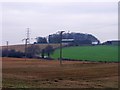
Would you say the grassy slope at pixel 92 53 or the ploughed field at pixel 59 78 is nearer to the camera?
the ploughed field at pixel 59 78

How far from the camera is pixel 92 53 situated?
77438 millimetres

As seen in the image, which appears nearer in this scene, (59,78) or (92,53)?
(59,78)

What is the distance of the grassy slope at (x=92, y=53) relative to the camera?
70812 millimetres

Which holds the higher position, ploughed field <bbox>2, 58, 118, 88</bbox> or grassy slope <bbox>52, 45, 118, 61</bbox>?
grassy slope <bbox>52, 45, 118, 61</bbox>

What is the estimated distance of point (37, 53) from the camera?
9588 centimetres

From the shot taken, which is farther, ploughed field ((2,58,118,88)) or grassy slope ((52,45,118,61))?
grassy slope ((52,45,118,61))

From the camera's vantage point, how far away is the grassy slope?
232ft

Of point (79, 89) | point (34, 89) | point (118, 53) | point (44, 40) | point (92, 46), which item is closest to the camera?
point (34, 89)

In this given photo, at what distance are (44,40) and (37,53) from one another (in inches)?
441

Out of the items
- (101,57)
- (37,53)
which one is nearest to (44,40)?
(37,53)

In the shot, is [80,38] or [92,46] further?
[80,38]

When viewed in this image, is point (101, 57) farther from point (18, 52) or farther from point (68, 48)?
point (18, 52)

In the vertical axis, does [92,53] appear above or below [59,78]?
above

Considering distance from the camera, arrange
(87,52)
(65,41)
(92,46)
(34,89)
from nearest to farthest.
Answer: (34,89) < (87,52) < (92,46) < (65,41)
